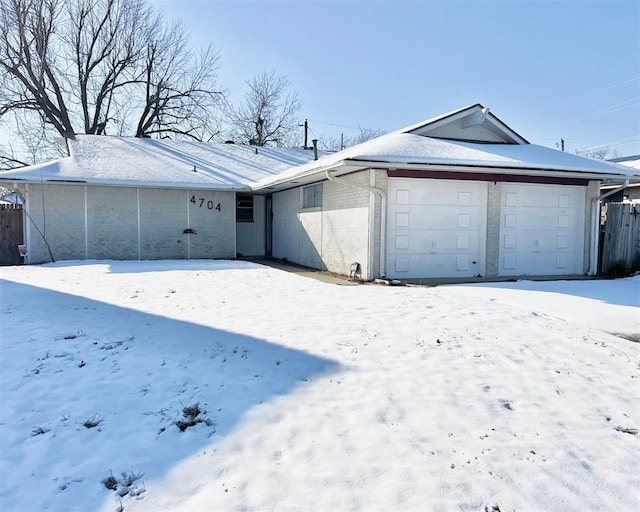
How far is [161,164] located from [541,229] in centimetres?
1275

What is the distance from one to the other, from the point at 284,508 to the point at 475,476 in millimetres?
1164

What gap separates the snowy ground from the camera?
2.65m

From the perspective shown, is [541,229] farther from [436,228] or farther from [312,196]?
[312,196]

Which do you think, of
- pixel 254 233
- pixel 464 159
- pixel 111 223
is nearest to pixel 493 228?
pixel 464 159

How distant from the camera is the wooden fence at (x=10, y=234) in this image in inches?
583

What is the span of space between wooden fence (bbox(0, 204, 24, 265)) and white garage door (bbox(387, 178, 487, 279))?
1235cm

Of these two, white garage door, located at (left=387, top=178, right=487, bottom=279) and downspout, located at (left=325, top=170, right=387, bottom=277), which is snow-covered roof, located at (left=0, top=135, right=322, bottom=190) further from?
white garage door, located at (left=387, top=178, right=487, bottom=279)

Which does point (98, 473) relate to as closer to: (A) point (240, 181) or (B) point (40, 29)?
(A) point (240, 181)

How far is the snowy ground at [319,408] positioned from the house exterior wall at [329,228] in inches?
163

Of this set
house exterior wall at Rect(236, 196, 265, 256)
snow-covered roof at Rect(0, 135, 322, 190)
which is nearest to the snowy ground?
snow-covered roof at Rect(0, 135, 322, 190)

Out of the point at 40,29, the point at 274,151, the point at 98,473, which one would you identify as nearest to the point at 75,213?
the point at 274,151

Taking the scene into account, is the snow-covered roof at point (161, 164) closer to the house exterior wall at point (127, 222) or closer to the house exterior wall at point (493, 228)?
the house exterior wall at point (127, 222)

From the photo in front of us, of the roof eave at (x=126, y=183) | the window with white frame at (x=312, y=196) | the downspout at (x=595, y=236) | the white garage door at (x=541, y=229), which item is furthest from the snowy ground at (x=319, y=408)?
the roof eave at (x=126, y=183)

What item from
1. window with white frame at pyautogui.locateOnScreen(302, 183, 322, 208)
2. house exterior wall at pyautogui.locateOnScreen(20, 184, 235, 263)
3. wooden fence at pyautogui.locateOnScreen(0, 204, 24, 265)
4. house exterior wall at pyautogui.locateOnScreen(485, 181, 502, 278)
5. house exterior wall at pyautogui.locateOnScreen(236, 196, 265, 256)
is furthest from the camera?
house exterior wall at pyautogui.locateOnScreen(236, 196, 265, 256)
